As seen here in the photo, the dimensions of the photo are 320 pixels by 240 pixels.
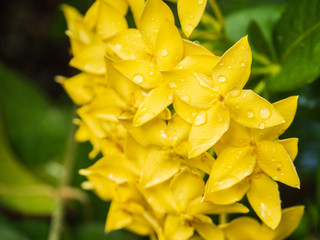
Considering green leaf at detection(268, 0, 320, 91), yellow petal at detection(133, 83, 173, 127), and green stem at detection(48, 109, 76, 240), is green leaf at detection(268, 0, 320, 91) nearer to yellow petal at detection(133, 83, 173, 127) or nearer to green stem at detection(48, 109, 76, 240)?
yellow petal at detection(133, 83, 173, 127)

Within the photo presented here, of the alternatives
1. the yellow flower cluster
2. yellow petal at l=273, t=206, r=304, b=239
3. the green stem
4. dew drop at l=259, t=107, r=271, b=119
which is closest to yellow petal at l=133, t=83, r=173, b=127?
the yellow flower cluster

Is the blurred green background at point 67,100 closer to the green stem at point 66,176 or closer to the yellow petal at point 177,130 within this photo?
the green stem at point 66,176

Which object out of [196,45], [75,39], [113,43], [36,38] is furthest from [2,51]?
[196,45]

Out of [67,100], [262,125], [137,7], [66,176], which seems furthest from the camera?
[67,100]

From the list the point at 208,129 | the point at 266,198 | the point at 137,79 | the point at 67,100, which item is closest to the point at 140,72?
the point at 137,79

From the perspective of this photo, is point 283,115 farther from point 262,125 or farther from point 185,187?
point 185,187

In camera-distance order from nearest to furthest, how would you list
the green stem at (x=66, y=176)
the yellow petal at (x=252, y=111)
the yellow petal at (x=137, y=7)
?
the yellow petal at (x=252, y=111) → the yellow petal at (x=137, y=7) → the green stem at (x=66, y=176)

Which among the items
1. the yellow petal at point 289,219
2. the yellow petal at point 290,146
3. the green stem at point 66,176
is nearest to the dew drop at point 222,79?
the yellow petal at point 290,146
